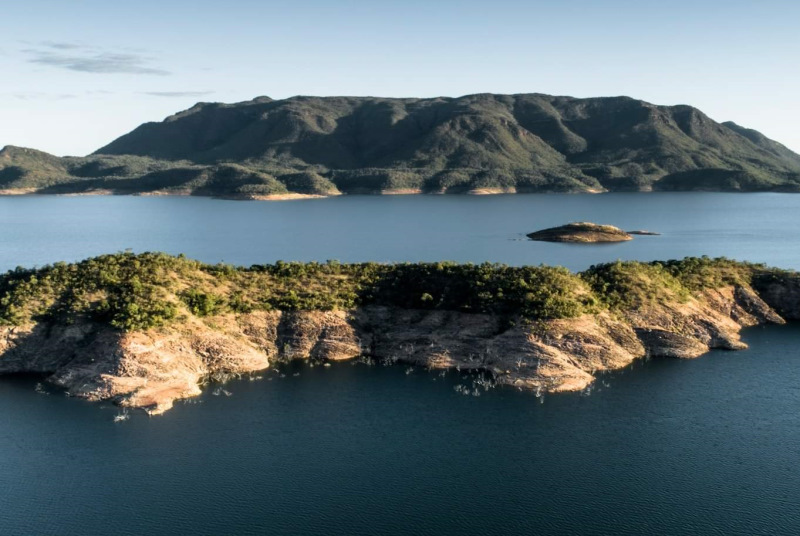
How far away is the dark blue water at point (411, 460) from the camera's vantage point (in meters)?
49.0

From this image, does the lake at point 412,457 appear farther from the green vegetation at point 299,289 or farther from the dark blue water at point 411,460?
the green vegetation at point 299,289

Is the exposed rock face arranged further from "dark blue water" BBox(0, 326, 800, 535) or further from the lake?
"dark blue water" BBox(0, 326, 800, 535)

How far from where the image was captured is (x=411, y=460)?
5794cm

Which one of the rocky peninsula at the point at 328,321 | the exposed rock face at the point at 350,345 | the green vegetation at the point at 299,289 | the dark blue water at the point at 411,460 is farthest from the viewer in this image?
the green vegetation at the point at 299,289

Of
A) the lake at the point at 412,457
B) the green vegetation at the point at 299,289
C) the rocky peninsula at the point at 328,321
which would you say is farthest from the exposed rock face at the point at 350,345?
the lake at the point at 412,457

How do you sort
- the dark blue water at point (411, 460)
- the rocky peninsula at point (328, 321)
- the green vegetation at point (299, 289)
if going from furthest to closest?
the green vegetation at point (299, 289)
the rocky peninsula at point (328, 321)
the dark blue water at point (411, 460)

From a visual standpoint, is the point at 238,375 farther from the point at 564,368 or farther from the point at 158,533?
the point at 564,368

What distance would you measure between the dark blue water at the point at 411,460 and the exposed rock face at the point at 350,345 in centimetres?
346

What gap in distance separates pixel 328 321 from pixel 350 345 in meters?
→ 4.35

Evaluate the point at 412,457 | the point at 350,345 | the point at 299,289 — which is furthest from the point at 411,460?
the point at 299,289

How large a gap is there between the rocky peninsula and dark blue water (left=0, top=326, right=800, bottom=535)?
4328 mm

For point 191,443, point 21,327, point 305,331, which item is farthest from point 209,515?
point 21,327

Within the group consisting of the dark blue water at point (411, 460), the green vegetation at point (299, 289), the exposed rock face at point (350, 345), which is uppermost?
the green vegetation at point (299, 289)

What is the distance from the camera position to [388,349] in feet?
281
